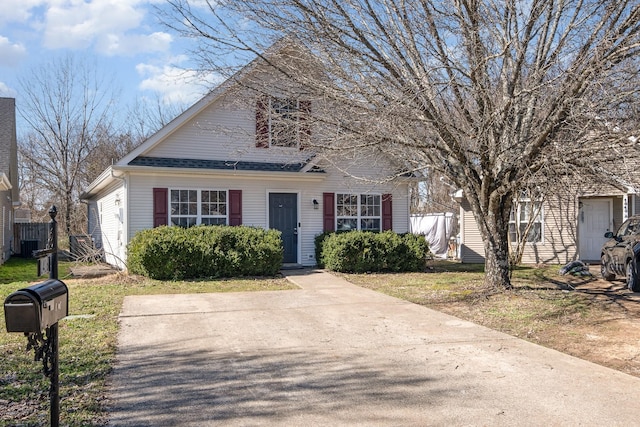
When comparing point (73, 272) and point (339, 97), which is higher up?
point (339, 97)

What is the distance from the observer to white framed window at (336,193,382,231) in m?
15.5

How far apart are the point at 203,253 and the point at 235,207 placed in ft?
8.47

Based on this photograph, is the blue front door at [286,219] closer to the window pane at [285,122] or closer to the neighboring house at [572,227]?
the window pane at [285,122]

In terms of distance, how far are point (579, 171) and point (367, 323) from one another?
4043mm

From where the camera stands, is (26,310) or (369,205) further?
(369,205)

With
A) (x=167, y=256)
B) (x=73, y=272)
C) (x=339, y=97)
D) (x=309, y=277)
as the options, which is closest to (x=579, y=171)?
(x=339, y=97)

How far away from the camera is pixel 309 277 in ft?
40.9

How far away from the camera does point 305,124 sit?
30.3ft

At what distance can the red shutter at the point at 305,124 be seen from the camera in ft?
30.0

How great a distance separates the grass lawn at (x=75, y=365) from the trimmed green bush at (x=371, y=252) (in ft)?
11.9

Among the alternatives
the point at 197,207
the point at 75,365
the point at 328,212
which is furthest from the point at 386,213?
the point at 75,365

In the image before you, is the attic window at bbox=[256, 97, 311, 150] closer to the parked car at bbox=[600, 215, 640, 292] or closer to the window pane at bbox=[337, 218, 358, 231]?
the window pane at bbox=[337, 218, 358, 231]

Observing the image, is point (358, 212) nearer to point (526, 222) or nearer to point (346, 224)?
point (346, 224)

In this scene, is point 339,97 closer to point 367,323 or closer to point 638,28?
point 367,323
